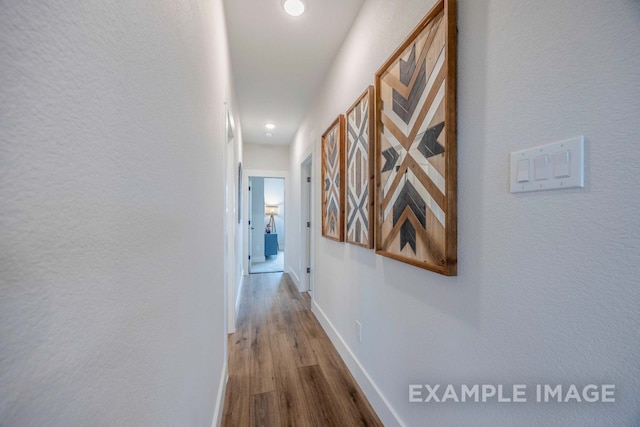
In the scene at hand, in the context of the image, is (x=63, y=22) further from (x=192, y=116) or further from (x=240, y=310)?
(x=240, y=310)

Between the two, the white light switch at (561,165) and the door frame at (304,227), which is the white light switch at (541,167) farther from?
the door frame at (304,227)

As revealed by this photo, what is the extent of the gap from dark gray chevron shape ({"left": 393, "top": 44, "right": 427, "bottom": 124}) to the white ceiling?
3.09 ft

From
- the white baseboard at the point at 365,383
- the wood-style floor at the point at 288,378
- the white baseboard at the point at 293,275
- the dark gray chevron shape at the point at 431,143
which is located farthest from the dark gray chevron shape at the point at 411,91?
the white baseboard at the point at 293,275

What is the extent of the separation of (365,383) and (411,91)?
177 centimetres

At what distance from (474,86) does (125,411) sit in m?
1.25

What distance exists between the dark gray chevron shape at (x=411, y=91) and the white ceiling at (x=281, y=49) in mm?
942

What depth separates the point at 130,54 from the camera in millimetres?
462

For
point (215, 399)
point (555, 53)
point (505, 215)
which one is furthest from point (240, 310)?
point (555, 53)

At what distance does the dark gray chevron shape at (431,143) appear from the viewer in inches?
39.4

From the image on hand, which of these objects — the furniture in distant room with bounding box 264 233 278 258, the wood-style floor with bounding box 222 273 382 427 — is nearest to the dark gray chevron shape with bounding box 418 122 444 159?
the wood-style floor with bounding box 222 273 382 427

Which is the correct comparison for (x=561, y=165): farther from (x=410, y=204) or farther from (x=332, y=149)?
(x=332, y=149)

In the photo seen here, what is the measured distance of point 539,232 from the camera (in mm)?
692

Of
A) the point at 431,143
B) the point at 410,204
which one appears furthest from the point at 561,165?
the point at 410,204

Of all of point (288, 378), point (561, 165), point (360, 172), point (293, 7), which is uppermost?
point (293, 7)
